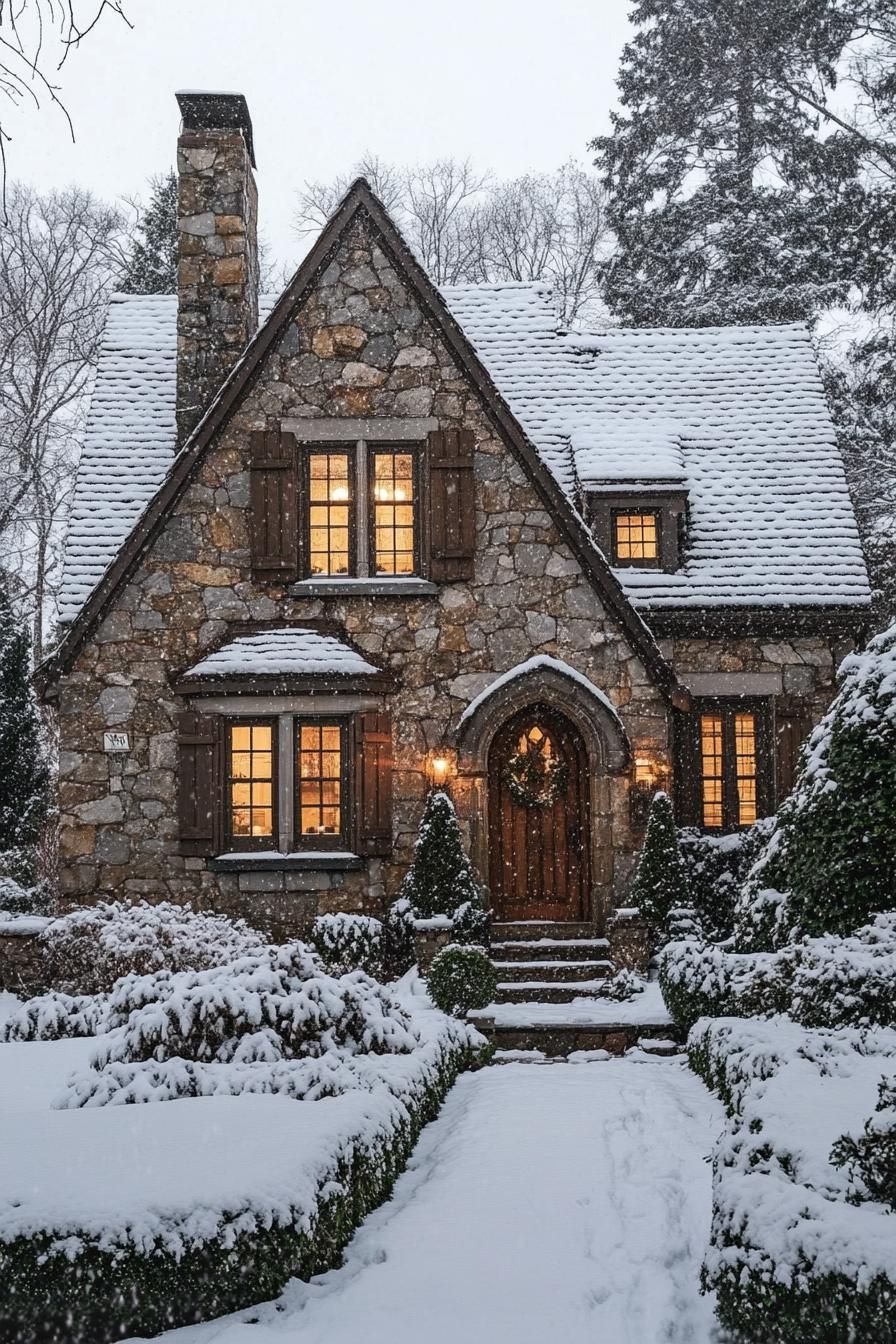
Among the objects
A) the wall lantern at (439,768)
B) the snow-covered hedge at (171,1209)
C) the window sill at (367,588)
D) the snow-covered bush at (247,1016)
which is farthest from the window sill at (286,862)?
the snow-covered hedge at (171,1209)

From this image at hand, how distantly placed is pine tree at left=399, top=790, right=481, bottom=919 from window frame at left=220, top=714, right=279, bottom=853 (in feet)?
5.05

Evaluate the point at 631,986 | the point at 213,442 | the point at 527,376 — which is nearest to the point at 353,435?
the point at 213,442

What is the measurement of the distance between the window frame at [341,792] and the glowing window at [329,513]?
63.1 inches

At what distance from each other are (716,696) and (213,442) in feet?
20.8

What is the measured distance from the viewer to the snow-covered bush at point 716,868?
15.0 metres

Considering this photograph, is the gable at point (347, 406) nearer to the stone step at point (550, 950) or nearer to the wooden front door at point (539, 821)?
the wooden front door at point (539, 821)

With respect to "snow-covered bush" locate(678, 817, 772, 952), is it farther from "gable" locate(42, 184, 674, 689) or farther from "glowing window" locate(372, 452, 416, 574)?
"glowing window" locate(372, 452, 416, 574)

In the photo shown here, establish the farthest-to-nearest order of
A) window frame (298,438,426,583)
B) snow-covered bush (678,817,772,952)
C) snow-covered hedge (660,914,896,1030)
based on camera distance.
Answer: snow-covered bush (678,817,772,952) → window frame (298,438,426,583) → snow-covered hedge (660,914,896,1030)

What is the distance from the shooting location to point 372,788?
14117mm

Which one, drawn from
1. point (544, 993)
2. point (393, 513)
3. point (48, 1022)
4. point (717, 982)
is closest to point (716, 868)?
point (544, 993)

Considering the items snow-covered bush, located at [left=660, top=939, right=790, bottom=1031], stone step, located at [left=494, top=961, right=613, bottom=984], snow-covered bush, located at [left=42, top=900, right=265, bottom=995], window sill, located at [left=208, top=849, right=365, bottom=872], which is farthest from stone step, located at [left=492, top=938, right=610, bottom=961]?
snow-covered bush, located at [left=42, top=900, right=265, bottom=995]

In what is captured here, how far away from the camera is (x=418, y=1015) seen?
35.5 ft

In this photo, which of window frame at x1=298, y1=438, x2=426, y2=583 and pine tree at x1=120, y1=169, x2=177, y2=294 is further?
pine tree at x1=120, y1=169, x2=177, y2=294

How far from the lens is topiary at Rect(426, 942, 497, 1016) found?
1179 centimetres
